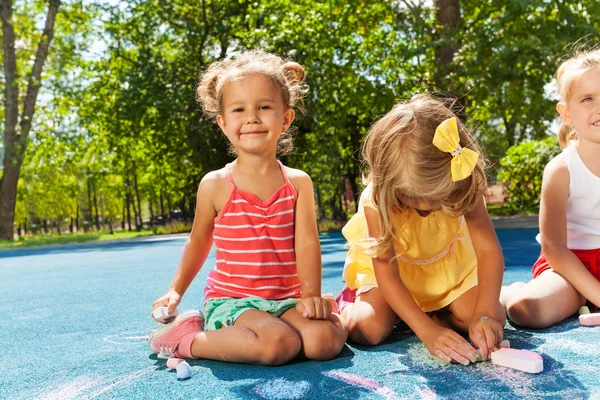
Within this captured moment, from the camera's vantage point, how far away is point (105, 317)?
368cm

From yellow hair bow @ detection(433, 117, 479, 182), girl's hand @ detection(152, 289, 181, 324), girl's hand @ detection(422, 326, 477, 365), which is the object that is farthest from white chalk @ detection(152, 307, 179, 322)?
yellow hair bow @ detection(433, 117, 479, 182)

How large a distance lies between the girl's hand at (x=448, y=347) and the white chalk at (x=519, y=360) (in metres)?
0.09

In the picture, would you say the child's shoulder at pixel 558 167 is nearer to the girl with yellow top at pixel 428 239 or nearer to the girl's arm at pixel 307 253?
the girl with yellow top at pixel 428 239

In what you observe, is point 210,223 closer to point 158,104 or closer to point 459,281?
point 459,281

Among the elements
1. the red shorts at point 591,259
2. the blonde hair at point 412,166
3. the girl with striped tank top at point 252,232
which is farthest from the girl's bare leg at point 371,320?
the red shorts at point 591,259

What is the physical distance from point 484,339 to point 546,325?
646mm

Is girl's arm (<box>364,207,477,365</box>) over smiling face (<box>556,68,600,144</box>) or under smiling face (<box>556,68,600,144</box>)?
under

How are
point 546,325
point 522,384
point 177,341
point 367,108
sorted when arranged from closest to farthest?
point 522,384
point 177,341
point 546,325
point 367,108

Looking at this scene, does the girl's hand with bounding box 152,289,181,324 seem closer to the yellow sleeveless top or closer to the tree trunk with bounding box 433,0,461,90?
the yellow sleeveless top

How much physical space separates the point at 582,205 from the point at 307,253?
4.76ft

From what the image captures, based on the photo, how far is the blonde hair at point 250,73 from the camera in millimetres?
2688

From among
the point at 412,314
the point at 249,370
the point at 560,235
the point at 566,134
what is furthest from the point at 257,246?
the point at 566,134

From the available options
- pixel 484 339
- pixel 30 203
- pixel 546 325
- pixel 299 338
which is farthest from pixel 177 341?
pixel 30 203

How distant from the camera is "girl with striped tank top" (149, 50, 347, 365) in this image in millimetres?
2486
